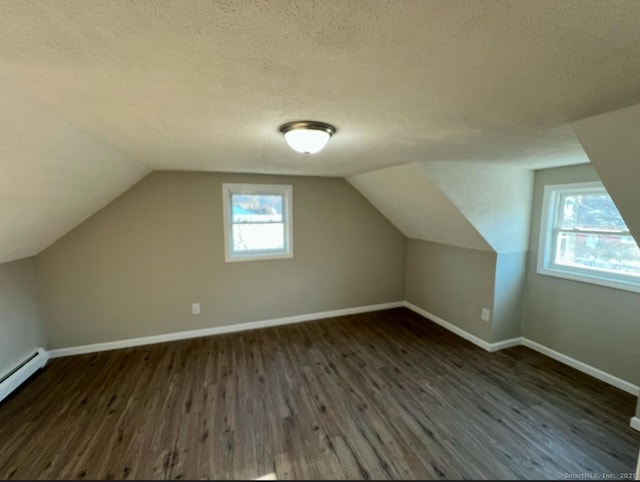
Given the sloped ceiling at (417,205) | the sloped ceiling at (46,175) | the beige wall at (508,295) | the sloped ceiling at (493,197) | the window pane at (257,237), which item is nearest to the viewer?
the sloped ceiling at (46,175)

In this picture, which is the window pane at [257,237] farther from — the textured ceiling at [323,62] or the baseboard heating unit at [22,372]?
the baseboard heating unit at [22,372]

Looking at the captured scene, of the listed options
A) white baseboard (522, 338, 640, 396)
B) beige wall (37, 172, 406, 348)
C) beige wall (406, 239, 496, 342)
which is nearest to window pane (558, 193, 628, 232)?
beige wall (406, 239, 496, 342)

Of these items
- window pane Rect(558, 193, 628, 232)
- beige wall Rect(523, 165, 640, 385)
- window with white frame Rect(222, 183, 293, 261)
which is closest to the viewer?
beige wall Rect(523, 165, 640, 385)

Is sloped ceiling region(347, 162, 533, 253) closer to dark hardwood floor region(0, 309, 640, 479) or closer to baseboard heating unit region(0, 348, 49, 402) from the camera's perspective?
dark hardwood floor region(0, 309, 640, 479)

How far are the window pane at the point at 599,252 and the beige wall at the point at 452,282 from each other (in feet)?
2.25

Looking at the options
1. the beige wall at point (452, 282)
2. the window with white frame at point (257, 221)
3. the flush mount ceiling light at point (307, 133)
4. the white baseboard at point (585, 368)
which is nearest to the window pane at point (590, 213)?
the beige wall at point (452, 282)

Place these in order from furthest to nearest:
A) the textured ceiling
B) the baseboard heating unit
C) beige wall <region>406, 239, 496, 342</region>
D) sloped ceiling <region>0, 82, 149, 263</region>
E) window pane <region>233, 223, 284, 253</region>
A: window pane <region>233, 223, 284, 253</region>
beige wall <region>406, 239, 496, 342</region>
the baseboard heating unit
sloped ceiling <region>0, 82, 149, 263</region>
the textured ceiling

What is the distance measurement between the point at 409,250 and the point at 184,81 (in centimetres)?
394

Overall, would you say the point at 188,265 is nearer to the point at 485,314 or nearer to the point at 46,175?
the point at 46,175

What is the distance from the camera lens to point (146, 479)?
5.32 feet

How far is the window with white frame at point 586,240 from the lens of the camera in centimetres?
246

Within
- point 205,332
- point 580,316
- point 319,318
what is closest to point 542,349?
point 580,316

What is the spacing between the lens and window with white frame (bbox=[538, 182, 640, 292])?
2.46 m

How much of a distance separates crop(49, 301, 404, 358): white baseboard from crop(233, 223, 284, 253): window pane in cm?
100
